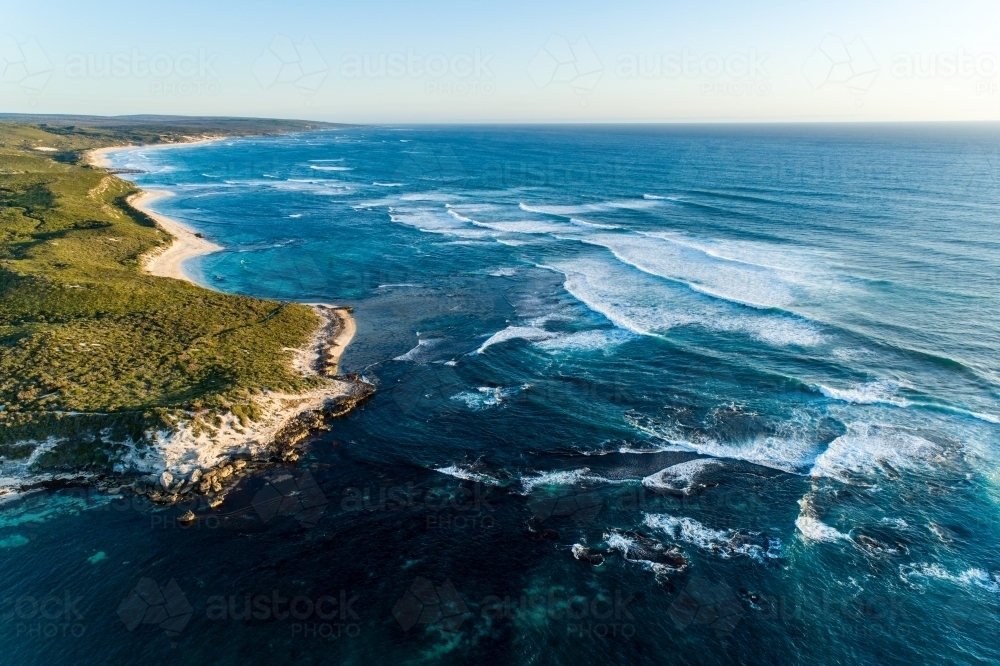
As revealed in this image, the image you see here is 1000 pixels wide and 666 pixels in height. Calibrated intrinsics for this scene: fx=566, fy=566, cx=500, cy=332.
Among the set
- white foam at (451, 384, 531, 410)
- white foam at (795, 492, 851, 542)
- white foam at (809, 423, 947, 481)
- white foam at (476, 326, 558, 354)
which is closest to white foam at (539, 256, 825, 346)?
white foam at (476, 326, 558, 354)

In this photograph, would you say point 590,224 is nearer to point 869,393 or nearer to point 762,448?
point 869,393

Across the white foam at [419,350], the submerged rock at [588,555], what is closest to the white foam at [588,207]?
the white foam at [419,350]

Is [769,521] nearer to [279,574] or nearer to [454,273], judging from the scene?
[279,574]

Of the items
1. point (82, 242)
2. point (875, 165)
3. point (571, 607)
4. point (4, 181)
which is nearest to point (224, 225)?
point (82, 242)

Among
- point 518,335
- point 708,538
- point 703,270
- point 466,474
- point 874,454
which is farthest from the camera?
point 703,270

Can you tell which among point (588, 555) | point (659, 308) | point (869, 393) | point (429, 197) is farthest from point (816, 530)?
point (429, 197)

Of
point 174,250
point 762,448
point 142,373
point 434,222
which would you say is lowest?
point 762,448
